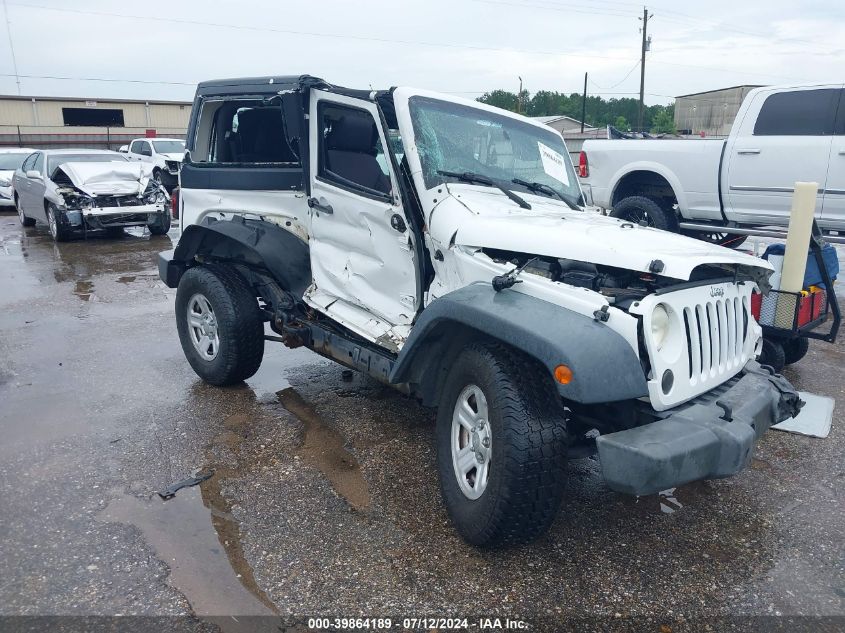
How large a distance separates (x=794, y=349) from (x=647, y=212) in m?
3.85

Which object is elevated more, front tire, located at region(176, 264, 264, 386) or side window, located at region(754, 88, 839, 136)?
side window, located at region(754, 88, 839, 136)

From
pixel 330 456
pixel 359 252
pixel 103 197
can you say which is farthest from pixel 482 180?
pixel 103 197

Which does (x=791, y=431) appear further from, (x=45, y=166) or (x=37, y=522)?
(x=45, y=166)

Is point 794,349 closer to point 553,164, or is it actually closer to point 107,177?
point 553,164

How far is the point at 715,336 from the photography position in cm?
326

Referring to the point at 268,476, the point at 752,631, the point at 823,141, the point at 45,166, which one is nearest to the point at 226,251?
the point at 268,476

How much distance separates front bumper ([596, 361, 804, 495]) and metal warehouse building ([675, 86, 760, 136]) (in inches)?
1418

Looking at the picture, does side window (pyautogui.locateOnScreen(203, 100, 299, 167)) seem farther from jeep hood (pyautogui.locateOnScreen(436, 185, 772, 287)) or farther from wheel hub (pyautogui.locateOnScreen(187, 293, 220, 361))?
jeep hood (pyautogui.locateOnScreen(436, 185, 772, 287))

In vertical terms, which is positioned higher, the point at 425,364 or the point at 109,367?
the point at 425,364

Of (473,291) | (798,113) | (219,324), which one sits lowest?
(219,324)

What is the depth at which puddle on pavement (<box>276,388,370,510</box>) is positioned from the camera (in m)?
3.77

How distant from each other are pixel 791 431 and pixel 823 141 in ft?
15.9

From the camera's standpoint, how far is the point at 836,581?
121 inches

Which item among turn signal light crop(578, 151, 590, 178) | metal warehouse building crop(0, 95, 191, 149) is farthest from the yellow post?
metal warehouse building crop(0, 95, 191, 149)
